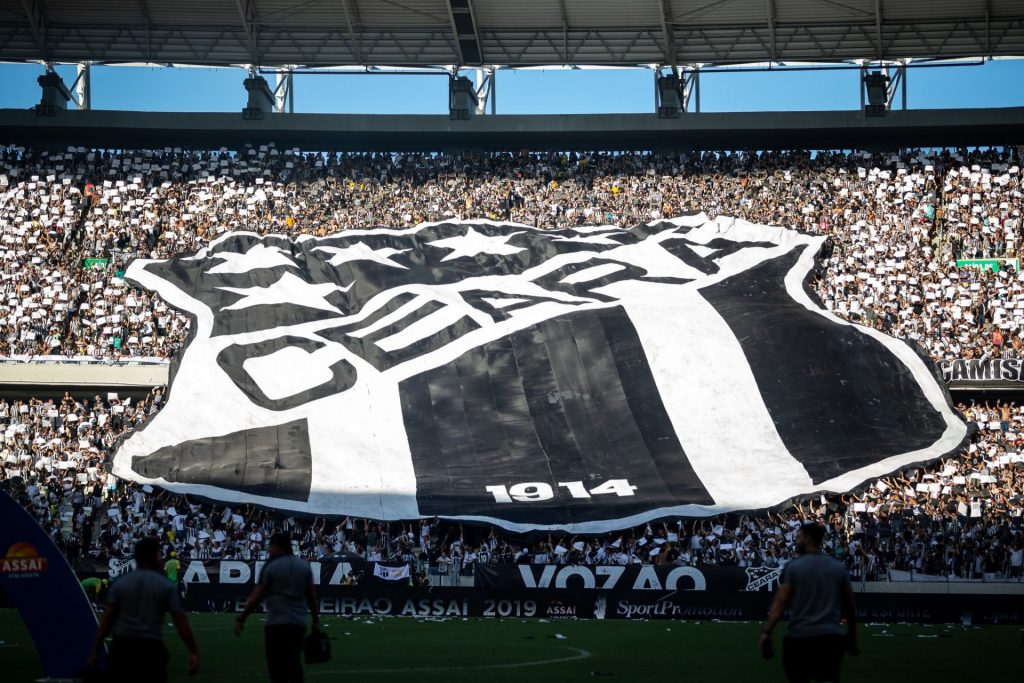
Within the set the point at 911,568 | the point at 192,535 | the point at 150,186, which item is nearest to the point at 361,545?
the point at 192,535

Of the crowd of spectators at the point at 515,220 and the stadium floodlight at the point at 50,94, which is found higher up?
the stadium floodlight at the point at 50,94

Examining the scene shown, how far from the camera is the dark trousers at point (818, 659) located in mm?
9172

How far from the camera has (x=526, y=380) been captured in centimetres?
3769

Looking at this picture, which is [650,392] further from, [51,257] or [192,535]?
[51,257]

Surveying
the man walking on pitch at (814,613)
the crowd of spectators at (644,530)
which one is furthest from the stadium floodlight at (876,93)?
the man walking on pitch at (814,613)

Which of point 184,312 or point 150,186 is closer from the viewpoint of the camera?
point 184,312

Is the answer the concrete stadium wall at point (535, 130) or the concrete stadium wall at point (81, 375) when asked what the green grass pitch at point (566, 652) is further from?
the concrete stadium wall at point (535, 130)

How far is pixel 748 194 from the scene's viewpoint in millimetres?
48281

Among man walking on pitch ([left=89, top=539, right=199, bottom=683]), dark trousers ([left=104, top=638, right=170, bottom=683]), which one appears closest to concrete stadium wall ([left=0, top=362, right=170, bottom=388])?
man walking on pitch ([left=89, top=539, right=199, bottom=683])

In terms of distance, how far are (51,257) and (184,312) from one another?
792cm

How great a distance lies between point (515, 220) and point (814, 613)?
3841cm

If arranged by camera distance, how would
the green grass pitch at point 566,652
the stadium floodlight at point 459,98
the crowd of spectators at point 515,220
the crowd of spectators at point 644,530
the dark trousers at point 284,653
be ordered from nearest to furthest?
the dark trousers at point 284,653 < the green grass pitch at point 566,652 < the crowd of spectators at point 644,530 < the crowd of spectators at point 515,220 < the stadium floodlight at point 459,98

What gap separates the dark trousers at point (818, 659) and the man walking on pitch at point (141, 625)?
176 inches

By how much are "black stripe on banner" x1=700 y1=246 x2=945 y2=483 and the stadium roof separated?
1327 cm
